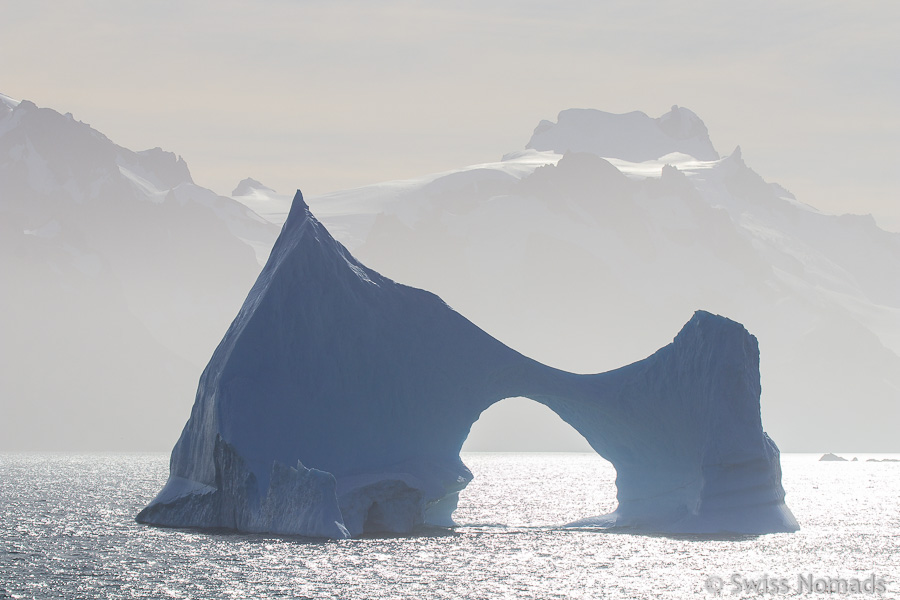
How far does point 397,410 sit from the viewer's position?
5691 centimetres

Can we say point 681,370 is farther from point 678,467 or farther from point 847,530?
point 847,530

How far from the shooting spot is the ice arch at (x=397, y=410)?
5331 cm

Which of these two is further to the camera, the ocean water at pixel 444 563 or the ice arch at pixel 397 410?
the ice arch at pixel 397 410

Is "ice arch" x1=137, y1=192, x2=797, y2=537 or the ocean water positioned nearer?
the ocean water

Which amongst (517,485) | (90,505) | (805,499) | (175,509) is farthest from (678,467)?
(517,485)

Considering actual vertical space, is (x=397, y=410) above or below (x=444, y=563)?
above

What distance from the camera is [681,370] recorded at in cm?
5931

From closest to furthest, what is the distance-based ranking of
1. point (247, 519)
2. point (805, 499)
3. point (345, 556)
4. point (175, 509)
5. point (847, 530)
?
1. point (345, 556)
2. point (247, 519)
3. point (175, 509)
4. point (847, 530)
5. point (805, 499)

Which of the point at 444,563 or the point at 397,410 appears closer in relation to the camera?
the point at 444,563

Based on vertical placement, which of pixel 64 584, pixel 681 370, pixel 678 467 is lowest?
pixel 64 584

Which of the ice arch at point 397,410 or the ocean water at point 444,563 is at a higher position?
the ice arch at point 397,410

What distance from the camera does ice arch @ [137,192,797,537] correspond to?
5331cm

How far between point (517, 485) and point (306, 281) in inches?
2707

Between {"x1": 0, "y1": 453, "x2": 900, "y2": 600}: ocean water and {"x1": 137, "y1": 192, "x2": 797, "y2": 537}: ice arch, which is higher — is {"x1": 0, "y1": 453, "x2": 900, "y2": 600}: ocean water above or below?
below
